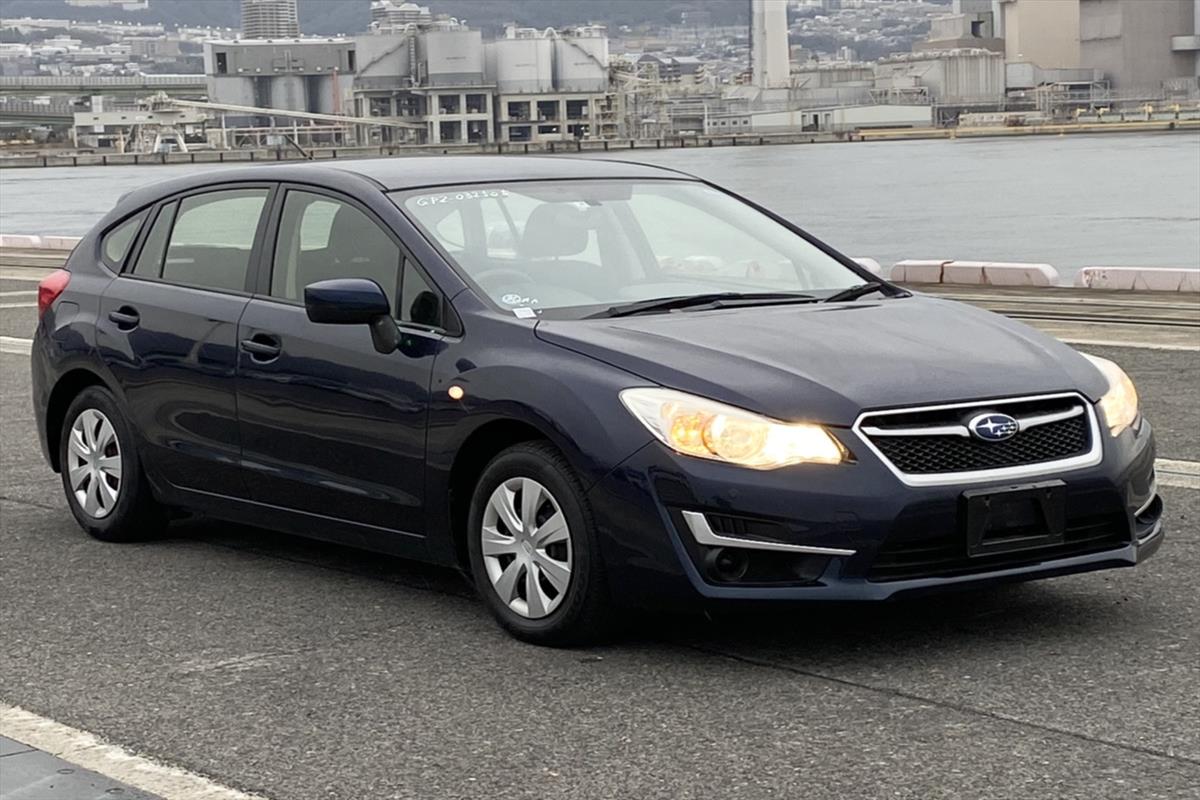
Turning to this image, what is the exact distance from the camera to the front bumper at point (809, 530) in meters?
4.75

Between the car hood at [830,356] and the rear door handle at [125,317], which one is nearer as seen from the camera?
the car hood at [830,356]

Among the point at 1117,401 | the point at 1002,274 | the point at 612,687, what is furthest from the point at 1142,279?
the point at 612,687

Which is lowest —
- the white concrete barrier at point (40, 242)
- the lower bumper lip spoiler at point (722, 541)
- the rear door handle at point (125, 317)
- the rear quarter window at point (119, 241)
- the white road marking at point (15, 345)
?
the white road marking at point (15, 345)

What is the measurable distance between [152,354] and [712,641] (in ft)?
8.05

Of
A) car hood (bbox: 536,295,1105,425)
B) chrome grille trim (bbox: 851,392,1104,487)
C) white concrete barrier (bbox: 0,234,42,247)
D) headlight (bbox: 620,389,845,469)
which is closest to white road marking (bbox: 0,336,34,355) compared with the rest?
car hood (bbox: 536,295,1105,425)

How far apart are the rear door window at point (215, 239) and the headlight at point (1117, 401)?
9.26ft

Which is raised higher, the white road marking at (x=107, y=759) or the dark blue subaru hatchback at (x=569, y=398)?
the dark blue subaru hatchback at (x=569, y=398)

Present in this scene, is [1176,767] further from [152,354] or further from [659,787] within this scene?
[152,354]

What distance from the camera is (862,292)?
6051mm

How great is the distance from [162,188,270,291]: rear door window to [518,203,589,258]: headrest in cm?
107

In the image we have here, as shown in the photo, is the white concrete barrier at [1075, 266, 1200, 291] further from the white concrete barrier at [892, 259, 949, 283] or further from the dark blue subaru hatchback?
the dark blue subaru hatchback

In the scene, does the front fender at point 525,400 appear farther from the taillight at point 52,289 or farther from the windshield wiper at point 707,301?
the taillight at point 52,289

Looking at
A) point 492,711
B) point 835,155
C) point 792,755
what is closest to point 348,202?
point 492,711

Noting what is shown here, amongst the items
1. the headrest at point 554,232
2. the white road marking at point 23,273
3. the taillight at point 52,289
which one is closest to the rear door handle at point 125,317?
the taillight at point 52,289
